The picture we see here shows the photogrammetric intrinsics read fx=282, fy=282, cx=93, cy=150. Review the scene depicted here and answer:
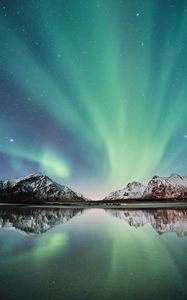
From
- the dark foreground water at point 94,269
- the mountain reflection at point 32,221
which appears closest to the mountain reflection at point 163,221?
the dark foreground water at point 94,269

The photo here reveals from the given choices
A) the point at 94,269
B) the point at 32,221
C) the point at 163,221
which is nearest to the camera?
the point at 94,269

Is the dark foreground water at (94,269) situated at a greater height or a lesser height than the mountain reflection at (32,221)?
lesser

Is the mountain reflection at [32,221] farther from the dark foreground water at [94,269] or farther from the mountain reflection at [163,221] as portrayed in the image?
the mountain reflection at [163,221]

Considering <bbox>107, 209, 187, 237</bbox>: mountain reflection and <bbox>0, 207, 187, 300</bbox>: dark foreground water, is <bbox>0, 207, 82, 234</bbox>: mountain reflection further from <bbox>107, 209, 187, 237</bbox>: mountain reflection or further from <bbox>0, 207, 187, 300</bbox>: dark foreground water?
<bbox>107, 209, 187, 237</bbox>: mountain reflection

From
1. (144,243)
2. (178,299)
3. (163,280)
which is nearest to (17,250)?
(144,243)

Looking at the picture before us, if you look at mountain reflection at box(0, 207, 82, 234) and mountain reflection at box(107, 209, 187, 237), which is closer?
mountain reflection at box(107, 209, 187, 237)

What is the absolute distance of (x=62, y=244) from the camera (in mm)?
20453

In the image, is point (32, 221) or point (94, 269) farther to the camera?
point (32, 221)

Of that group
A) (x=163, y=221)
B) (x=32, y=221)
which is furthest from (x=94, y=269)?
(x=32, y=221)

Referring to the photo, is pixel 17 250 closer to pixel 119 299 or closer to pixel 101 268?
pixel 101 268

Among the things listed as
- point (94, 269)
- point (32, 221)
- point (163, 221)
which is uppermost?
point (32, 221)

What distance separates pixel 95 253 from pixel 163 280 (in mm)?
6344

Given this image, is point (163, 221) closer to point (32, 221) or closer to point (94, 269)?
point (32, 221)

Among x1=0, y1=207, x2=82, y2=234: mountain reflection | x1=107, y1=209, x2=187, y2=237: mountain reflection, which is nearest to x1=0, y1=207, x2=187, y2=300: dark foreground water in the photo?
x1=107, y1=209, x2=187, y2=237: mountain reflection
